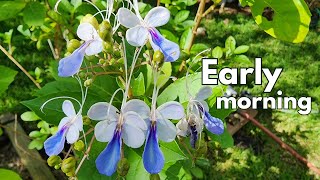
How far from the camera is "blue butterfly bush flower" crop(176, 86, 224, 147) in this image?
95 centimetres

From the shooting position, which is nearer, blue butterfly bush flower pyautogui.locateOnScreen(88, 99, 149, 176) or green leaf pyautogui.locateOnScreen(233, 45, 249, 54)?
blue butterfly bush flower pyautogui.locateOnScreen(88, 99, 149, 176)

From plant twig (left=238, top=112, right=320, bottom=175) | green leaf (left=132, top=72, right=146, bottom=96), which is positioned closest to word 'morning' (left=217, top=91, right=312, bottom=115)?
plant twig (left=238, top=112, right=320, bottom=175)

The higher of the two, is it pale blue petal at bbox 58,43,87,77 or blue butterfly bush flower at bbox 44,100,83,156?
pale blue petal at bbox 58,43,87,77

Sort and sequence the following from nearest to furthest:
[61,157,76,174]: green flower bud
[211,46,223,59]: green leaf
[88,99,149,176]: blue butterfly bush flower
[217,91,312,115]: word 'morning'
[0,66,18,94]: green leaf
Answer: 1. [88,99,149,176]: blue butterfly bush flower
2. [61,157,76,174]: green flower bud
3. [0,66,18,94]: green leaf
4. [211,46,223,59]: green leaf
5. [217,91,312,115]: word 'morning'

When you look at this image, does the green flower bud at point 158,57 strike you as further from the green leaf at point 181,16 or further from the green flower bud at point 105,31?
the green leaf at point 181,16

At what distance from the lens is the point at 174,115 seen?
0.86 m

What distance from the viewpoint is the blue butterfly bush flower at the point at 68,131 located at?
0.87 meters

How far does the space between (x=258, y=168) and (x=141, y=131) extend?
156cm

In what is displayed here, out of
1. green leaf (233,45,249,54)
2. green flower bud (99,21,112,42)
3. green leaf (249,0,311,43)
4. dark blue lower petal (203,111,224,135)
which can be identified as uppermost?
green flower bud (99,21,112,42)

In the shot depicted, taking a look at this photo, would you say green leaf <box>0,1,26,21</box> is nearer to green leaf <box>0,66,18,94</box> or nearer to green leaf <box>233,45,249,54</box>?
green leaf <box>0,66,18,94</box>

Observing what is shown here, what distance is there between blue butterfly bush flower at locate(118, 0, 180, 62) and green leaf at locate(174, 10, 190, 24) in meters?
0.81

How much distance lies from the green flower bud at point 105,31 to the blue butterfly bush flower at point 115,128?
108 millimetres

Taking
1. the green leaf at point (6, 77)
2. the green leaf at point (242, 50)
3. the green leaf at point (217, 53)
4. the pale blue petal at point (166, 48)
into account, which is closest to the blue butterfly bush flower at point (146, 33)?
the pale blue petal at point (166, 48)

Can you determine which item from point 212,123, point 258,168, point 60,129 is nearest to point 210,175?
point 258,168
